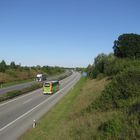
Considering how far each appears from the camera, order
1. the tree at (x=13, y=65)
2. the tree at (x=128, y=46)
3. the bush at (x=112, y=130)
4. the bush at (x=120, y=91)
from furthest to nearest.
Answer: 1. the tree at (x=13, y=65)
2. the tree at (x=128, y=46)
3. the bush at (x=120, y=91)
4. the bush at (x=112, y=130)

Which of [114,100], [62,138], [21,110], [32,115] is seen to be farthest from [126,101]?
[21,110]

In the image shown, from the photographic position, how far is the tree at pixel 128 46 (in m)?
77.0

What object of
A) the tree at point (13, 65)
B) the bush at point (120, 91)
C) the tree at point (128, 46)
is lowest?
the bush at point (120, 91)

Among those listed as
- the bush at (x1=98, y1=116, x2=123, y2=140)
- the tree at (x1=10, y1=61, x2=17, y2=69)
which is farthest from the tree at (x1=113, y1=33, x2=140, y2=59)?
the bush at (x1=98, y1=116, x2=123, y2=140)

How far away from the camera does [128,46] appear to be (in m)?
77.9

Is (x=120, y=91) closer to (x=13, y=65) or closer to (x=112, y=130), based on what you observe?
(x=112, y=130)

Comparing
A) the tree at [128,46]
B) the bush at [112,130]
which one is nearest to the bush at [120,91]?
the bush at [112,130]

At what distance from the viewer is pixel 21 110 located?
97.8ft

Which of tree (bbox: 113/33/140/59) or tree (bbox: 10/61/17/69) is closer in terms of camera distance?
→ tree (bbox: 113/33/140/59)

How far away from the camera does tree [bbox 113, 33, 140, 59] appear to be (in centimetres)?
7700

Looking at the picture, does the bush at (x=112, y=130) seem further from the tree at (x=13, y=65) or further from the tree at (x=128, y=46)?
the tree at (x=13, y=65)

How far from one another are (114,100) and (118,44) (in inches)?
2513

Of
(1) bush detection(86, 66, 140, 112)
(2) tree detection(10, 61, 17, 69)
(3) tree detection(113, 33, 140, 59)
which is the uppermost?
(3) tree detection(113, 33, 140, 59)

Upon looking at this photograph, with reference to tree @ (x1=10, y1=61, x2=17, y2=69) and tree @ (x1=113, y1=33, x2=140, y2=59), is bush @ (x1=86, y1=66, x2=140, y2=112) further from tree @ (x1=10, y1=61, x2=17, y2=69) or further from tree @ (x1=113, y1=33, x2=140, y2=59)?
tree @ (x1=10, y1=61, x2=17, y2=69)
